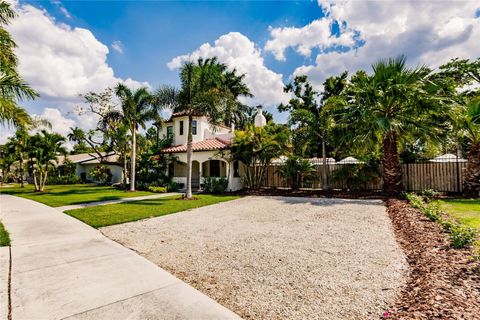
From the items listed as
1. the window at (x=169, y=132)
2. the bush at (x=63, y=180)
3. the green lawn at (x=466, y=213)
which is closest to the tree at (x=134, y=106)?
the window at (x=169, y=132)

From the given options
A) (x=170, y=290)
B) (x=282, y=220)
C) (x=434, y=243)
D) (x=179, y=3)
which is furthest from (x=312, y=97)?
(x=170, y=290)

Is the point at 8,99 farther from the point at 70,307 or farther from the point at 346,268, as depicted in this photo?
the point at 346,268

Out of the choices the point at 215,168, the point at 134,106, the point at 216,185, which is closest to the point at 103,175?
the point at 134,106

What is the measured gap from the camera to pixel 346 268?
178 inches

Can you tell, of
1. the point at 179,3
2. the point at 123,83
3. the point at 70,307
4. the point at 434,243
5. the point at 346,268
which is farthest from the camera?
the point at 123,83

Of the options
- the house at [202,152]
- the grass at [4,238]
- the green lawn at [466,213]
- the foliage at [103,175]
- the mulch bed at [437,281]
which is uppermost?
the house at [202,152]

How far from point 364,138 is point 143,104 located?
1665 cm

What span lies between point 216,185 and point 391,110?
12023 millimetres

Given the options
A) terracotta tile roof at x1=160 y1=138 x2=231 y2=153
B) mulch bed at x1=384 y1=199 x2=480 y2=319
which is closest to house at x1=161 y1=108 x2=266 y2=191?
terracotta tile roof at x1=160 y1=138 x2=231 y2=153

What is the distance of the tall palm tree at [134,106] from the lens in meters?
19.4

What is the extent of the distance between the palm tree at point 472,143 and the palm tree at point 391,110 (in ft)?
3.40

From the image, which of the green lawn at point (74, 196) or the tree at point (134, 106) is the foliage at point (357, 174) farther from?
the tree at point (134, 106)

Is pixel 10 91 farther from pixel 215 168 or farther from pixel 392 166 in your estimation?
pixel 392 166

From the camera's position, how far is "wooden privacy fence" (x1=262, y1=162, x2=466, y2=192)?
13523mm
